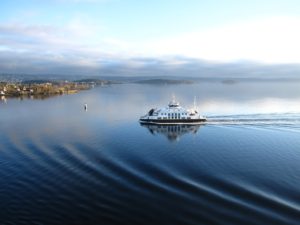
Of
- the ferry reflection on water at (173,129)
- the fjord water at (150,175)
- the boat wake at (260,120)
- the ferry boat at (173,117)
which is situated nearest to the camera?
the fjord water at (150,175)

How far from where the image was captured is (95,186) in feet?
78.9

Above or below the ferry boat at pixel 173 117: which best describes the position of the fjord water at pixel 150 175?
below

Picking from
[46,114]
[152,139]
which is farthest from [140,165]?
[46,114]

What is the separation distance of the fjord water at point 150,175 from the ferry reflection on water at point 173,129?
287 mm

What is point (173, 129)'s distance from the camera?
48531 mm

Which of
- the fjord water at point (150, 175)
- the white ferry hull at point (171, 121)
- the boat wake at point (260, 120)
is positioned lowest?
the fjord water at point (150, 175)

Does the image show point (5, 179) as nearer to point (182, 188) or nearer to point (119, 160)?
point (119, 160)

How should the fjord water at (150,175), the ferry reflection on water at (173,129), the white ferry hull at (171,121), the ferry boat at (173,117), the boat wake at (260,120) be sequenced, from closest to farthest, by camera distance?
the fjord water at (150,175), the ferry reflection on water at (173,129), the boat wake at (260,120), the white ferry hull at (171,121), the ferry boat at (173,117)

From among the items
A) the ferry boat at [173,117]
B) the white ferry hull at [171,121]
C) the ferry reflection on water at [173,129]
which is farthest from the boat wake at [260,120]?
the ferry reflection on water at [173,129]

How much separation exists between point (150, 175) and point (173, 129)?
22.6 m

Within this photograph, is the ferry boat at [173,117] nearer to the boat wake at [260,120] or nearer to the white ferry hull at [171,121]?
the white ferry hull at [171,121]

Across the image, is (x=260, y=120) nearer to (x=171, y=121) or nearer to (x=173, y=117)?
(x=173, y=117)

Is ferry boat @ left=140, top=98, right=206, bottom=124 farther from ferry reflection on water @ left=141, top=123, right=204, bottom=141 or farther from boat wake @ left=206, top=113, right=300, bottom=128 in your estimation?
boat wake @ left=206, top=113, right=300, bottom=128

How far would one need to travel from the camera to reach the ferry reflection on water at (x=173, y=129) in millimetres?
43875
